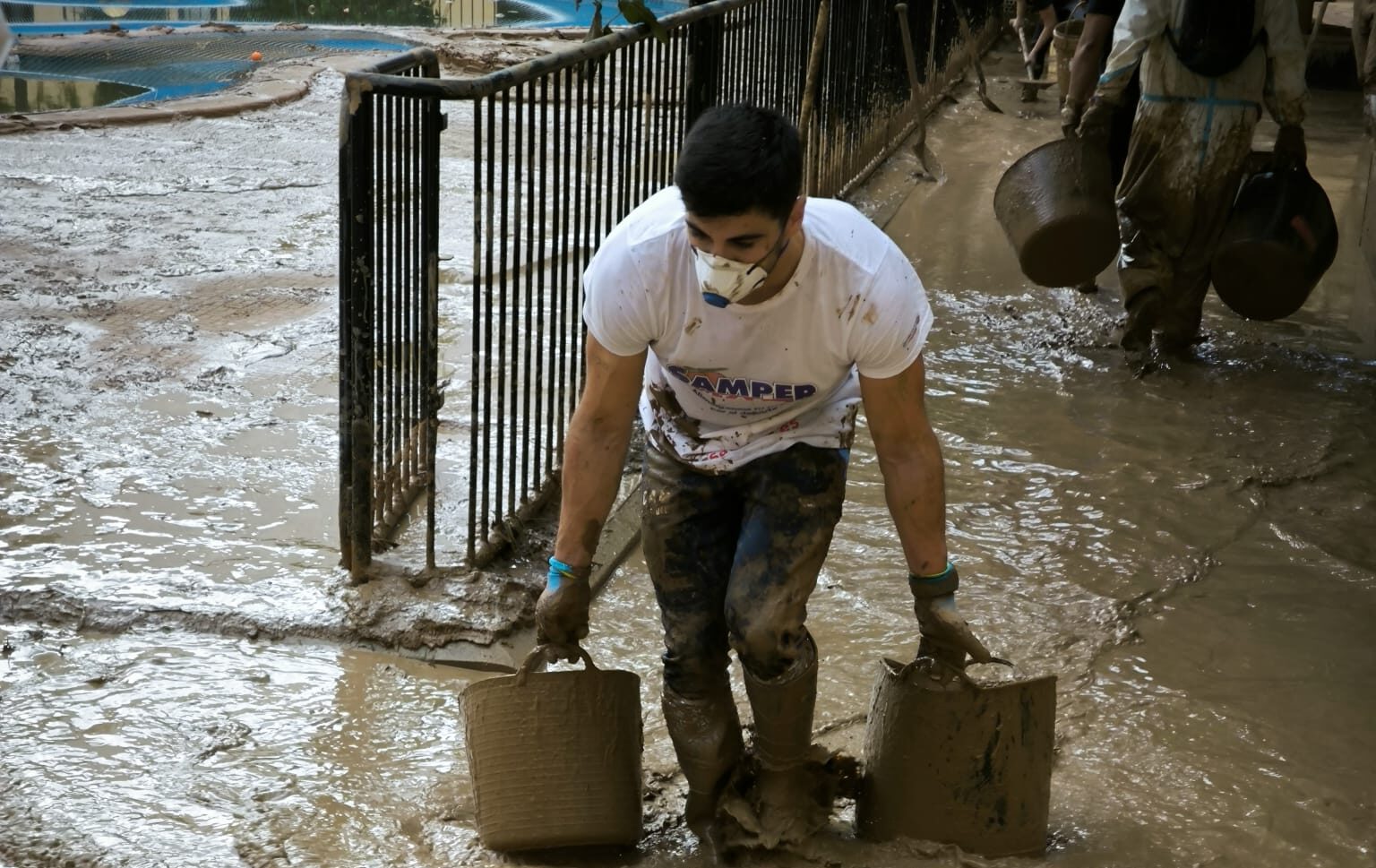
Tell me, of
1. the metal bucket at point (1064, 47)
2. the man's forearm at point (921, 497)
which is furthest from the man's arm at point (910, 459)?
the metal bucket at point (1064, 47)

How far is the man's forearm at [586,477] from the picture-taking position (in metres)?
2.84

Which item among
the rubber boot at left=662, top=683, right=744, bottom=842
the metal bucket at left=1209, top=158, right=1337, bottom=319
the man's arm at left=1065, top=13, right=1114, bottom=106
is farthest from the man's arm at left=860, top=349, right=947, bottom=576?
the man's arm at left=1065, top=13, right=1114, bottom=106

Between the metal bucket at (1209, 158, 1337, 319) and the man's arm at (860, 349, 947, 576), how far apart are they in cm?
352

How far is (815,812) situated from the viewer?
10.0 feet

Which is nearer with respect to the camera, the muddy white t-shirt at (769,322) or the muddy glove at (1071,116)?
the muddy white t-shirt at (769,322)

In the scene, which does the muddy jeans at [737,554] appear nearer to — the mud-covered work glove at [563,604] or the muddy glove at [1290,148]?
the mud-covered work glove at [563,604]

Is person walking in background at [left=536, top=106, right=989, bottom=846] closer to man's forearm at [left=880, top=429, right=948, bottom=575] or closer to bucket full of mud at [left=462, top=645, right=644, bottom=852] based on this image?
man's forearm at [left=880, top=429, right=948, bottom=575]

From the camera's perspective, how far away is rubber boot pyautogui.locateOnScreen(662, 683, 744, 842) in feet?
9.80

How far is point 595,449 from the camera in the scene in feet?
9.34

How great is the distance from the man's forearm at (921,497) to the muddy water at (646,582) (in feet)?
2.12

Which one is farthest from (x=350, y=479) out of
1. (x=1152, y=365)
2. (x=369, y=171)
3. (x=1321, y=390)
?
(x=1321, y=390)

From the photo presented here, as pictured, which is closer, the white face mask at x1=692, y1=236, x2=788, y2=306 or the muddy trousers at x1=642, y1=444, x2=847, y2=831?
the white face mask at x1=692, y1=236, x2=788, y2=306

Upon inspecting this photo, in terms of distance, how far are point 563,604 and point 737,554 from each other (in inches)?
14.3

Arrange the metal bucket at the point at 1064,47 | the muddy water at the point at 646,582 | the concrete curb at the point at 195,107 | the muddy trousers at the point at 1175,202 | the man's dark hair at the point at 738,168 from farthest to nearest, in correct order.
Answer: the concrete curb at the point at 195,107 → the metal bucket at the point at 1064,47 → the muddy trousers at the point at 1175,202 → the muddy water at the point at 646,582 → the man's dark hair at the point at 738,168
